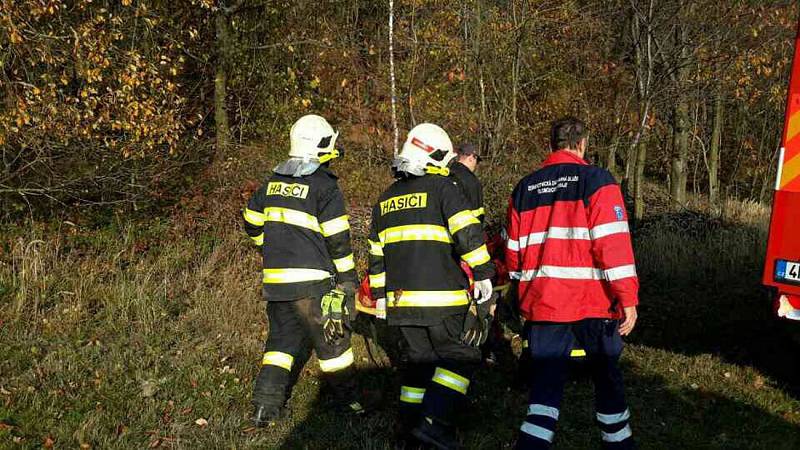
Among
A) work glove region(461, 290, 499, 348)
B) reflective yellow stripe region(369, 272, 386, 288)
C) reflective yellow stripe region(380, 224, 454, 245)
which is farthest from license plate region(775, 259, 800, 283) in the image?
reflective yellow stripe region(369, 272, 386, 288)

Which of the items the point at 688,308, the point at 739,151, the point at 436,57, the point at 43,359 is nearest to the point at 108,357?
the point at 43,359

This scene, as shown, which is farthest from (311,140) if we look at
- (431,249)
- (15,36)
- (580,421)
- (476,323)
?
(15,36)

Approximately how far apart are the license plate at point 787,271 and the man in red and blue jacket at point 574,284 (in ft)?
5.48

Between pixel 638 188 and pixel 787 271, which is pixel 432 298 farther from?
pixel 638 188

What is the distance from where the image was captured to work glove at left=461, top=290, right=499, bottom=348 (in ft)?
14.4

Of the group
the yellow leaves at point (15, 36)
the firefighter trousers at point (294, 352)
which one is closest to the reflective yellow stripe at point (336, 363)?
the firefighter trousers at point (294, 352)

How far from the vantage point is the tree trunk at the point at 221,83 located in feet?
36.2

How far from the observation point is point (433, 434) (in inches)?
163

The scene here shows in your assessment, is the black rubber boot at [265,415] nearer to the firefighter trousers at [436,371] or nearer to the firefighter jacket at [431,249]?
the firefighter trousers at [436,371]

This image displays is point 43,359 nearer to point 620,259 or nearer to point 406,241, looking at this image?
point 406,241

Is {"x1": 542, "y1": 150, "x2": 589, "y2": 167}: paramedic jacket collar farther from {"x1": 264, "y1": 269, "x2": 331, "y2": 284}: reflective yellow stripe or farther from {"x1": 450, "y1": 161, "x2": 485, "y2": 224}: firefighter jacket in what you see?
{"x1": 450, "y1": 161, "x2": 485, "y2": 224}: firefighter jacket

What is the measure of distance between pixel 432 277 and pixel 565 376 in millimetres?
1007

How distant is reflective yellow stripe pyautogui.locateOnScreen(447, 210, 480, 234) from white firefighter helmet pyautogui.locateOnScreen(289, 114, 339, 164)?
1128 mm

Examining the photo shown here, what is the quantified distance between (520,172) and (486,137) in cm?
99
